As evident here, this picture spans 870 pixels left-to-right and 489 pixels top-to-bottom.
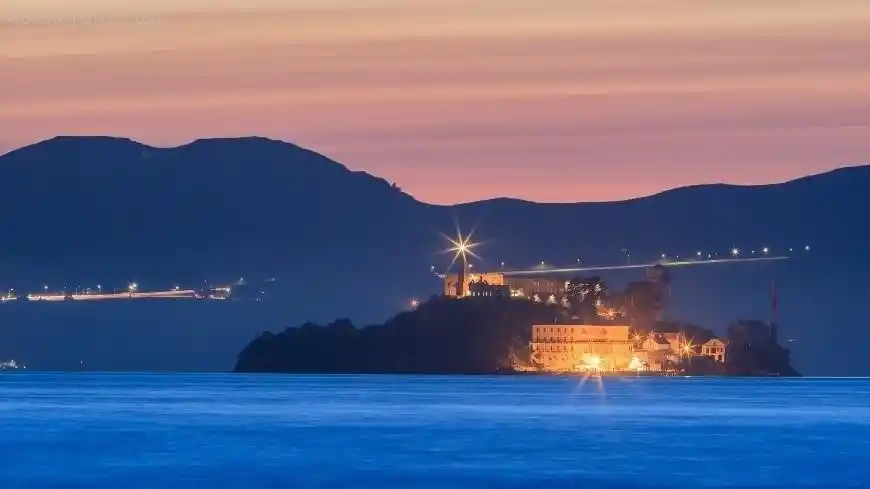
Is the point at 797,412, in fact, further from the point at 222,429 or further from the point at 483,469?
the point at 483,469

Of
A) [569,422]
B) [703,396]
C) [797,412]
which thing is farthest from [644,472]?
[703,396]

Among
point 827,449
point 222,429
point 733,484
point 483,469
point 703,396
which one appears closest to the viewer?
point 733,484

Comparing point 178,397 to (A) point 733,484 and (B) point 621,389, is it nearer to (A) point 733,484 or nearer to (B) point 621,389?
(B) point 621,389

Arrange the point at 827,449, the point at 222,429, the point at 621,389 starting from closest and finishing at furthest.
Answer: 1. the point at 827,449
2. the point at 222,429
3. the point at 621,389

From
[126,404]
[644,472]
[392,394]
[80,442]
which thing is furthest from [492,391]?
[644,472]

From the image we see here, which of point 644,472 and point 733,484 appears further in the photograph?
point 644,472

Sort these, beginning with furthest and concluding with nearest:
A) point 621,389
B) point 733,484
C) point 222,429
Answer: point 621,389 < point 222,429 < point 733,484
